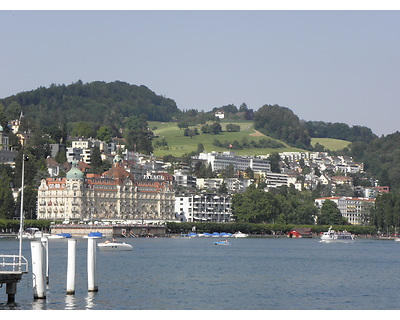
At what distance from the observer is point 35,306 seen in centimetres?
4503

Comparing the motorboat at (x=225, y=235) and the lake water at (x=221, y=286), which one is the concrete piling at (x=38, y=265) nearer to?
the lake water at (x=221, y=286)

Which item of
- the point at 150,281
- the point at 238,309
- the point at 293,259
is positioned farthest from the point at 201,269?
the point at 238,309

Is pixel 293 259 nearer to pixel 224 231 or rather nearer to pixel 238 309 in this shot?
pixel 238 309

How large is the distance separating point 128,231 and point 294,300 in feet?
409

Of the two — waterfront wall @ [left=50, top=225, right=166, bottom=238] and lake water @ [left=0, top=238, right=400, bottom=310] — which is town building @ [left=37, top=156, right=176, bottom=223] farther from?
lake water @ [left=0, top=238, right=400, bottom=310]

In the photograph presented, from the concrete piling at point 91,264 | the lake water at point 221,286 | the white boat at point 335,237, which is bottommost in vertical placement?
the white boat at point 335,237

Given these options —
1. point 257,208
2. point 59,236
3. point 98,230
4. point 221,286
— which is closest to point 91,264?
point 221,286

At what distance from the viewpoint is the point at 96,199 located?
191m

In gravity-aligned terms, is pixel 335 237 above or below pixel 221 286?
below

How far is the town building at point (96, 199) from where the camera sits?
7333 inches

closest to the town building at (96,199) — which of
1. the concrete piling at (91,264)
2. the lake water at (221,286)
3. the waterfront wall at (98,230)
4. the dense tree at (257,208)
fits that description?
the waterfront wall at (98,230)

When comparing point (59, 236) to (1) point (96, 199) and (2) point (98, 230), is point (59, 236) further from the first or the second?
(1) point (96, 199)

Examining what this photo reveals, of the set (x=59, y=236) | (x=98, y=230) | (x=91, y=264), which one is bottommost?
(x=59, y=236)

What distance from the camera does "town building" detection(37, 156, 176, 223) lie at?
611 feet
